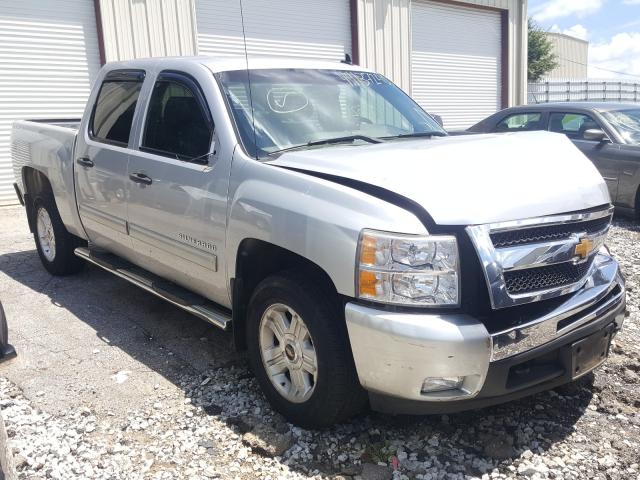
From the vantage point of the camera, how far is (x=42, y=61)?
1086cm

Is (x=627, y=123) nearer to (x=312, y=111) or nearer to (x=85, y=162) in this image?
(x=312, y=111)

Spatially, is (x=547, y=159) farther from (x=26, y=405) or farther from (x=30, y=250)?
(x=30, y=250)

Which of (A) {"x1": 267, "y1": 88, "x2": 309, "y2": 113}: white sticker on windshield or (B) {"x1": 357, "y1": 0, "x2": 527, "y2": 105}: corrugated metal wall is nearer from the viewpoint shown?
(A) {"x1": 267, "y1": 88, "x2": 309, "y2": 113}: white sticker on windshield

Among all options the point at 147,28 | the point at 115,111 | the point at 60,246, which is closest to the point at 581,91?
the point at 147,28

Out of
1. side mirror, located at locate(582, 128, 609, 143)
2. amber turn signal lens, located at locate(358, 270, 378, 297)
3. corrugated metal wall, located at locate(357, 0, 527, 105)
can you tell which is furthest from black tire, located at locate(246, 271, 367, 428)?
corrugated metal wall, located at locate(357, 0, 527, 105)

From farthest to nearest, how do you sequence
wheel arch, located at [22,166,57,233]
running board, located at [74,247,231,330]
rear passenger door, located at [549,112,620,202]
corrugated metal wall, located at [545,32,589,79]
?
corrugated metal wall, located at [545,32,589,79] < rear passenger door, located at [549,112,620,202] < wheel arch, located at [22,166,57,233] < running board, located at [74,247,231,330]

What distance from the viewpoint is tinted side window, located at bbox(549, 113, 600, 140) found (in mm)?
8695

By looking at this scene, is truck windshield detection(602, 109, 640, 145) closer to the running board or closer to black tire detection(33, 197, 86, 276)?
the running board

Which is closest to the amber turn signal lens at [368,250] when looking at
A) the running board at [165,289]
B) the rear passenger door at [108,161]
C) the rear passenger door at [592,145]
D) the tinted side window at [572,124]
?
the running board at [165,289]

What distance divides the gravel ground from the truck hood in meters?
1.15

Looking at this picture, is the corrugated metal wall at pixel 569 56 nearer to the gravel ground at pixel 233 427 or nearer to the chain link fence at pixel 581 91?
the chain link fence at pixel 581 91

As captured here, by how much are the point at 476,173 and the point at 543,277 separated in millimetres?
571

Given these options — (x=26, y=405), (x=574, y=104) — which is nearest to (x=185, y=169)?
(x=26, y=405)

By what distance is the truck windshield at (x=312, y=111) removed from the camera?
381 cm
